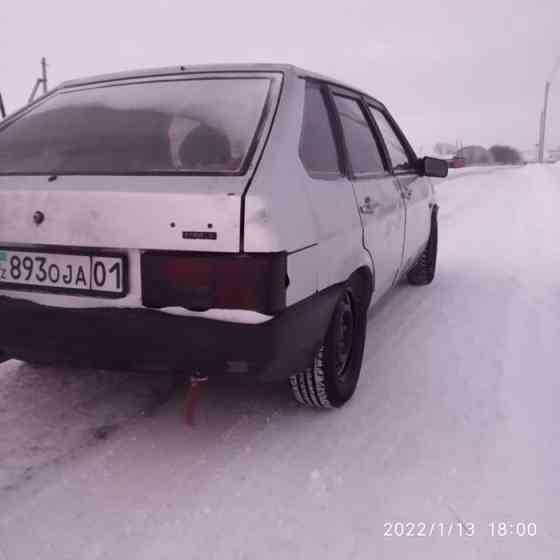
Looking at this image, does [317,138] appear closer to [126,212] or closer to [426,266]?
[126,212]

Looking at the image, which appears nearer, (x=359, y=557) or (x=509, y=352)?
(x=359, y=557)

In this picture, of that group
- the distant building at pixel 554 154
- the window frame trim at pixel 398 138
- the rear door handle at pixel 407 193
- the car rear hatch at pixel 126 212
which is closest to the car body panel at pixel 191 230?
the car rear hatch at pixel 126 212

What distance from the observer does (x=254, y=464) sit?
7.23 feet

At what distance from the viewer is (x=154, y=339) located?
6.39 ft

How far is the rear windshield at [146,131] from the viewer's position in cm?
204

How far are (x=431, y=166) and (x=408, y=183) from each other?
1.66 feet

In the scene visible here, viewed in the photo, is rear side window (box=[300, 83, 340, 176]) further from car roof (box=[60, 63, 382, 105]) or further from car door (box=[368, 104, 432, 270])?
car door (box=[368, 104, 432, 270])

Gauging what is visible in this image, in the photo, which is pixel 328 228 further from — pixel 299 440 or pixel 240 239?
pixel 299 440

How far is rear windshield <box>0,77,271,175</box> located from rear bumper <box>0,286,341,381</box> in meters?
0.55

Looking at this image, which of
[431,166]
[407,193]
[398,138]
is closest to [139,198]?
[407,193]

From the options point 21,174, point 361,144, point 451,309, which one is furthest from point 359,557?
point 451,309

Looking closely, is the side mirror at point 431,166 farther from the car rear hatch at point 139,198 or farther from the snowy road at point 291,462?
the car rear hatch at point 139,198

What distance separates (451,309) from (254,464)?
8.61 feet

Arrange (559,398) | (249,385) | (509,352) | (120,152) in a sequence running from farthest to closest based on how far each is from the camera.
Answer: (509,352)
(249,385)
(559,398)
(120,152)
